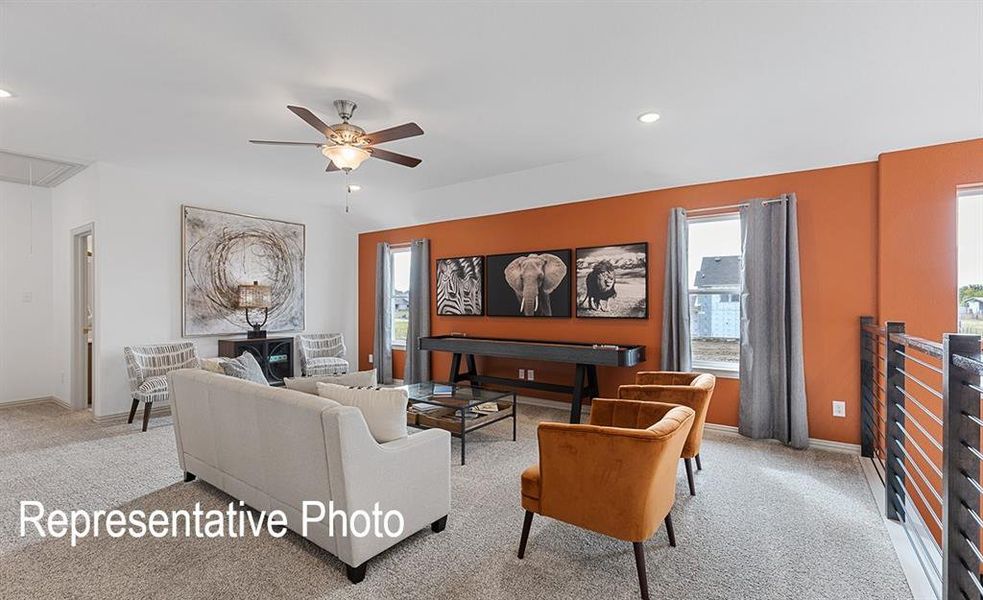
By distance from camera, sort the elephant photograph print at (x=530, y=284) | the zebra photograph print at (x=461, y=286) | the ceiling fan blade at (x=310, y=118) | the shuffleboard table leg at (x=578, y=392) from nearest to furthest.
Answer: the ceiling fan blade at (x=310, y=118), the shuffleboard table leg at (x=578, y=392), the elephant photograph print at (x=530, y=284), the zebra photograph print at (x=461, y=286)

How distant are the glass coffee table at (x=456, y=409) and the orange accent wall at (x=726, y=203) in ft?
4.78

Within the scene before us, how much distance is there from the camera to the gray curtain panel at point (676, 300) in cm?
441

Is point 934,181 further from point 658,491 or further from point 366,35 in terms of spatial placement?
point 366,35

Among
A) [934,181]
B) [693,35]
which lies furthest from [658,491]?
[934,181]

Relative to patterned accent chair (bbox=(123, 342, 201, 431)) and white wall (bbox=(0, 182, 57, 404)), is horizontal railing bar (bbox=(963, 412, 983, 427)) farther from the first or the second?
white wall (bbox=(0, 182, 57, 404))

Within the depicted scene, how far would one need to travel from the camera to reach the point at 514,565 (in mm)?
2174

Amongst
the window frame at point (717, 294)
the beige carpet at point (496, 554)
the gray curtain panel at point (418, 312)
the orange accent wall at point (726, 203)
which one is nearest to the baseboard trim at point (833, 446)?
the orange accent wall at point (726, 203)

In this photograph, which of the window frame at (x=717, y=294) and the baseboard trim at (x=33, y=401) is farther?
the baseboard trim at (x=33, y=401)

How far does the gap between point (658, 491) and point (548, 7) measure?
2258mm

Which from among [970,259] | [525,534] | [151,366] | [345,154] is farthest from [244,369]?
[970,259]

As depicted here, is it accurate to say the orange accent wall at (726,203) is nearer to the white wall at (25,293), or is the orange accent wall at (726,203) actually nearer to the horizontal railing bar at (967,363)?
the horizontal railing bar at (967,363)

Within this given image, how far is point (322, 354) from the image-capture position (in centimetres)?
643

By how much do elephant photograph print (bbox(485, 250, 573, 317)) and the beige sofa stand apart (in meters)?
3.10

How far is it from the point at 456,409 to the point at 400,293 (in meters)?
3.59
